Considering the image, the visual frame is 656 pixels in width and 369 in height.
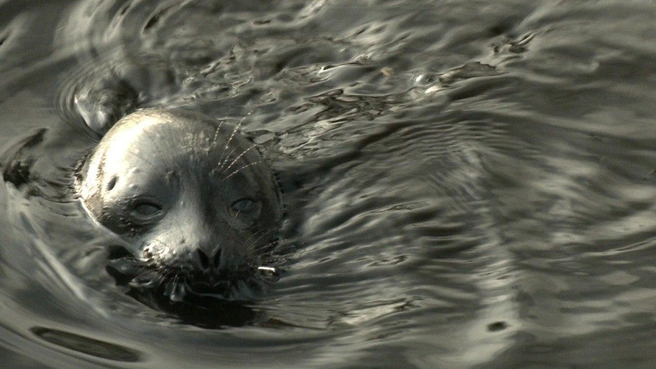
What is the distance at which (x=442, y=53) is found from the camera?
7.21 metres

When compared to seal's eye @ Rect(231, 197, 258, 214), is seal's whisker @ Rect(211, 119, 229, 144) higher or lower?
higher

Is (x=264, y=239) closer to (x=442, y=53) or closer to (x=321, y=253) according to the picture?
(x=321, y=253)

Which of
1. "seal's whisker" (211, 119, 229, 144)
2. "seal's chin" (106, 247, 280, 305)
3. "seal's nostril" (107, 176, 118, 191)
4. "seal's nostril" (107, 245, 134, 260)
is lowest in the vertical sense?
"seal's chin" (106, 247, 280, 305)

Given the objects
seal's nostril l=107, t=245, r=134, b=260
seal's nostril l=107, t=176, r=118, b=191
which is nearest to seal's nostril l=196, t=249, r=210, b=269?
seal's nostril l=107, t=245, r=134, b=260

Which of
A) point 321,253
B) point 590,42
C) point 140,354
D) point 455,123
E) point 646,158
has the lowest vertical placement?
point 140,354

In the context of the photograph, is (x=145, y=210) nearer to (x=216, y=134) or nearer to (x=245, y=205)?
(x=245, y=205)

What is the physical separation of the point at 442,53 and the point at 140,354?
3.43 m

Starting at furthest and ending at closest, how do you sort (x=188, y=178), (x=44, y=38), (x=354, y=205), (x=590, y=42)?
(x=44, y=38) < (x=590, y=42) < (x=354, y=205) < (x=188, y=178)

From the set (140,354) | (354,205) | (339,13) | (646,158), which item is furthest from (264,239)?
(339,13)

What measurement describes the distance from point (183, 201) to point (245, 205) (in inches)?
13.7

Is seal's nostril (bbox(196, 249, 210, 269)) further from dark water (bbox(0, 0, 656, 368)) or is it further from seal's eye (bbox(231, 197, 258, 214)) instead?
seal's eye (bbox(231, 197, 258, 214))

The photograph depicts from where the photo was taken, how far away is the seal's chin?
191 inches

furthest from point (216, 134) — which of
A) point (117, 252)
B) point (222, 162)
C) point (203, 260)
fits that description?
point (203, 260)

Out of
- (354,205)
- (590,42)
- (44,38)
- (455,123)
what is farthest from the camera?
(44,38)
